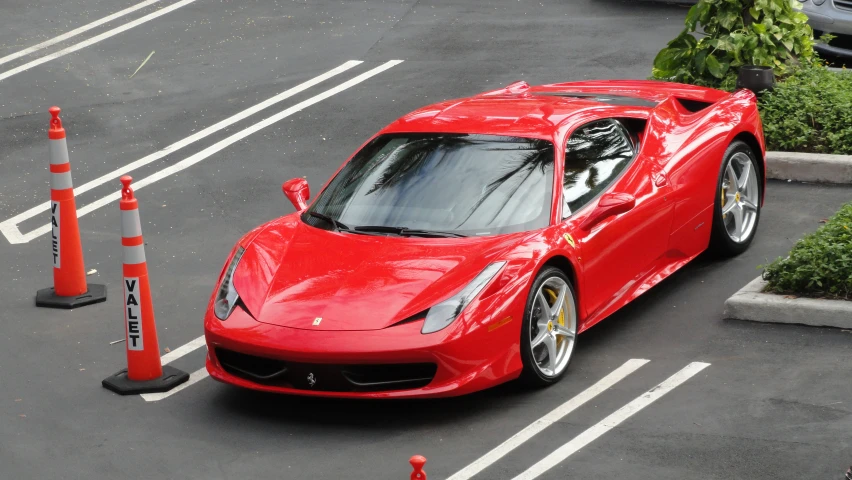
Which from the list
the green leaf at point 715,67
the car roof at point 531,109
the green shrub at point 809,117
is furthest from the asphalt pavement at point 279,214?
the green leaf at point 715,67

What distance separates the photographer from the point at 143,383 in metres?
7.34

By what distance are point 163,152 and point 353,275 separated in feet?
18.1

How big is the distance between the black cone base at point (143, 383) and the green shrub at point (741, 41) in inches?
248

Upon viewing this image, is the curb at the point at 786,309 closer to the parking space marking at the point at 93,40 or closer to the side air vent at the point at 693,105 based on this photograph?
the side air vent at the point at 693,105

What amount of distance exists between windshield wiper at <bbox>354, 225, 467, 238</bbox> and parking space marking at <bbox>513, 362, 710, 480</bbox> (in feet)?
4.23

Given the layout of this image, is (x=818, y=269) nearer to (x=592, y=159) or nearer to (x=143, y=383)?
(x=592, y=159)

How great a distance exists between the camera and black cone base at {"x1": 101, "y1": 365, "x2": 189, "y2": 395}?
7.27 m

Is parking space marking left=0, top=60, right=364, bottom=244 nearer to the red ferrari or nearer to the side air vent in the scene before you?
the red ferrari

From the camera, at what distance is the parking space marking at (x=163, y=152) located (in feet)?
33.6

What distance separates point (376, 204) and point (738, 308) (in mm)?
2206

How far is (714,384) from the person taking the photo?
6.96 meters

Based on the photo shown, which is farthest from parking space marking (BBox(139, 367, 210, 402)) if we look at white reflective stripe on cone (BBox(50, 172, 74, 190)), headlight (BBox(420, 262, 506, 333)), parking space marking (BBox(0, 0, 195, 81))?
parking space marking (BBox(0, 0, 195, 81))

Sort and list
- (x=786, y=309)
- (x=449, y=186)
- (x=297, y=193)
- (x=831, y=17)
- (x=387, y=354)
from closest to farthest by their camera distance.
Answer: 1. (x=387, y=354)
2. (x=449, y=186)
3. (x=786, y=309)
4. (x=297, y=193)
5. (x=831, y=17)

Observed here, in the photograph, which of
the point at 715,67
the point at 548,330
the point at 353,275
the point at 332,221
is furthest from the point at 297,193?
the point at 715,67
